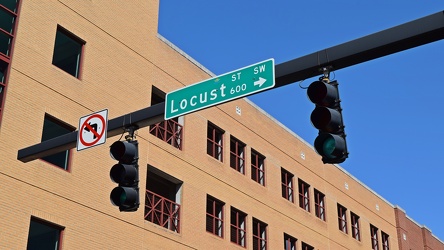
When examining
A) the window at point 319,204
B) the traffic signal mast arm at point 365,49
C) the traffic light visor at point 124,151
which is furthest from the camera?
the window at point 319,204

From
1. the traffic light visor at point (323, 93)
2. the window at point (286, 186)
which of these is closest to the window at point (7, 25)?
the traffic light visor at point (323, 93)

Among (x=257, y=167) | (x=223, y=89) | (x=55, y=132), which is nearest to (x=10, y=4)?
(x=55, y=132)

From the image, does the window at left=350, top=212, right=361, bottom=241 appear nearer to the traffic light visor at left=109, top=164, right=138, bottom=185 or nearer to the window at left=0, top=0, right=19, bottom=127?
the window at left=0, top=0, right=19, bottom=127

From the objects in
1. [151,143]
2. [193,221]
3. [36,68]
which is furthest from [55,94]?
[193,221]

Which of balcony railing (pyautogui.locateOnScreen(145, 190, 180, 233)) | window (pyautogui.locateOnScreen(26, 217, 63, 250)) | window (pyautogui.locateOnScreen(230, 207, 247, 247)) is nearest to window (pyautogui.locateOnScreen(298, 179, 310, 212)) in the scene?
window (pyautogui.locateOnScreen(230, 207, 247, 247))

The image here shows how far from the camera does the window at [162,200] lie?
27.9 metres

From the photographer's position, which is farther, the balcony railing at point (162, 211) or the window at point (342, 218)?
the window at point (342, 218)

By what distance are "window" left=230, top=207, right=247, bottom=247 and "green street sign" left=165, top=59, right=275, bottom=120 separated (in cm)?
2218

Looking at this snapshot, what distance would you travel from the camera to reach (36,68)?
2348 centimetres

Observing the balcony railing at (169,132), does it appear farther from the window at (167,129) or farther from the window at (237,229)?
the window at (237,229)

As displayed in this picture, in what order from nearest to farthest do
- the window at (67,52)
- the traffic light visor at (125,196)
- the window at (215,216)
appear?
the traffic light visor at (125,196) < the window at (67,52) < the window at (215,216)

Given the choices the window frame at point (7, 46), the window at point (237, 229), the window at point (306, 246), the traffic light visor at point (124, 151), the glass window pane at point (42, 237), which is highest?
the window frame at point (7, 46)

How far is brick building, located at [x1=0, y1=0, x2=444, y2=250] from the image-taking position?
22.5 m

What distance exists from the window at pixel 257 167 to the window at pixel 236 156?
3.23 feet
